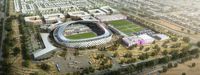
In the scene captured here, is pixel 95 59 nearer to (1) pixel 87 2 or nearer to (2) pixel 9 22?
(2) pixel 9 22

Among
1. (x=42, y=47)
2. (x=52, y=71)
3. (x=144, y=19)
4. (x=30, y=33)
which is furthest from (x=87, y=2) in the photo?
(x=52, y=71)

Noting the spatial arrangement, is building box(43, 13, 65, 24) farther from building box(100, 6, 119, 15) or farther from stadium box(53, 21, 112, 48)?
building box(100, 6, 119, 15)

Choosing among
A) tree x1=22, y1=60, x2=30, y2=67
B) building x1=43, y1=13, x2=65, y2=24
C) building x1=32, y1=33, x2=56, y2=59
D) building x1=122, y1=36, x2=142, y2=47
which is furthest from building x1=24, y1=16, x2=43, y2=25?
building x1=122, y1=36, x2=142, y2=47

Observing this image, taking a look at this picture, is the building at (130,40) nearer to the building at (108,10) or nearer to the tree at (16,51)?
the tree at (16,51)

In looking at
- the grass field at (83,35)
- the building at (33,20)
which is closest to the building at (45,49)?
the grass field at (83,35)

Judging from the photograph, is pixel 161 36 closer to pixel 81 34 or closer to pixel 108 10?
pixel 81 34

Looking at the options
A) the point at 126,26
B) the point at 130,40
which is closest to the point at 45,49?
the point at 130,40
